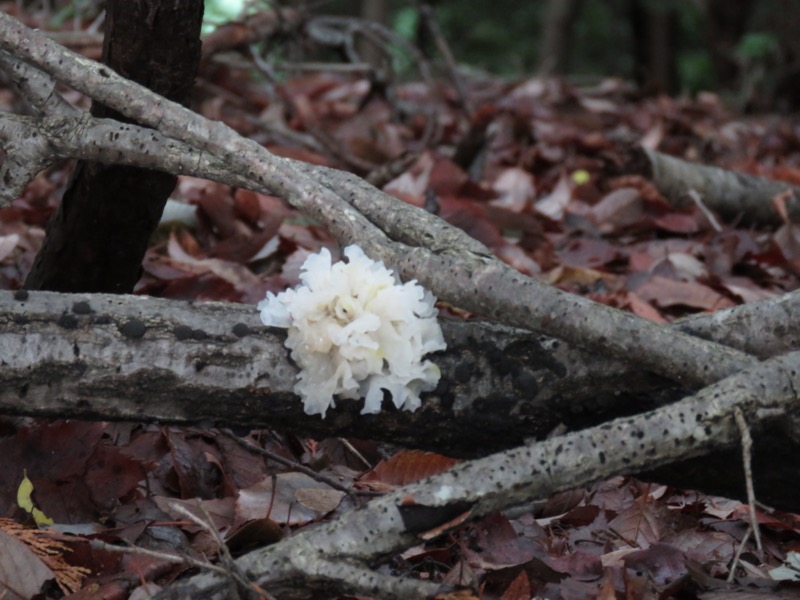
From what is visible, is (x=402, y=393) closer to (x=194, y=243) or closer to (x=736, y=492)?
(x=736, y=492)

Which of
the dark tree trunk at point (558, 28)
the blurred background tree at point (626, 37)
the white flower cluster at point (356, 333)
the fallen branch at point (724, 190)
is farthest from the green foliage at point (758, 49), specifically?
the white flower cluster at point (356, 333)

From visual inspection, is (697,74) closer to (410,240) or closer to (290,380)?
(410,240)

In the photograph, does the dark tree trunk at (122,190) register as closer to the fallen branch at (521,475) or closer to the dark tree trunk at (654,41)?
the fallen branch at (521,475)

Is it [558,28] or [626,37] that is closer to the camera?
[558,28]

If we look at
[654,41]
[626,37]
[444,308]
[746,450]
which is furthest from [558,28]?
[746,450]

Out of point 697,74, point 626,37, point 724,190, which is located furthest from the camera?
point 626,37
